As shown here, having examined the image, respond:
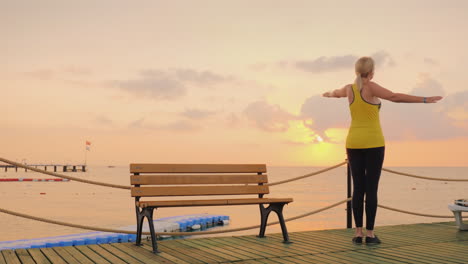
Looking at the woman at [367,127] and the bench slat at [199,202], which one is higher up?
the woman at [367,127]

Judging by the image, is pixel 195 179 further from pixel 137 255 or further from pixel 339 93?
pixel 339 93

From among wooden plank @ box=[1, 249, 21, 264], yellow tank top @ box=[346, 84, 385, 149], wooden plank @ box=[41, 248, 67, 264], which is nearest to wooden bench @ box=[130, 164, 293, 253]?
wooden plank @ box=[41, 248, 67, 264]

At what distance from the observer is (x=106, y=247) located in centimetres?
552

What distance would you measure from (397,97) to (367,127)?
1.53 feet

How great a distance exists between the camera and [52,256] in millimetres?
4953

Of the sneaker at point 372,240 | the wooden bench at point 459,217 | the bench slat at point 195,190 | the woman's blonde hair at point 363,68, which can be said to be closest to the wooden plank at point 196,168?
the bench slat at point 195,190

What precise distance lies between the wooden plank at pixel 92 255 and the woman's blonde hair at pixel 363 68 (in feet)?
10.9

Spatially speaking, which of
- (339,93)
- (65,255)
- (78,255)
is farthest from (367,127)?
(65,255)

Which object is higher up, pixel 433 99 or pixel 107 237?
pixel 433 99

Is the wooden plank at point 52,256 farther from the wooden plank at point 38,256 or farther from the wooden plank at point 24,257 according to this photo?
the wooden plank at point 24,257

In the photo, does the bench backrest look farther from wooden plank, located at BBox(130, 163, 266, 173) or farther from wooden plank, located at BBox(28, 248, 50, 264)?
wooden plank, located at BBox(28, 248, 50, 264)

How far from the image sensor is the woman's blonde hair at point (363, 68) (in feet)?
18.6

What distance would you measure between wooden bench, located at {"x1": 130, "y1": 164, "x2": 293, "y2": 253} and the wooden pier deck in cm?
29

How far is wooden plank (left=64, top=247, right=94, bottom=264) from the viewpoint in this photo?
188 inches
